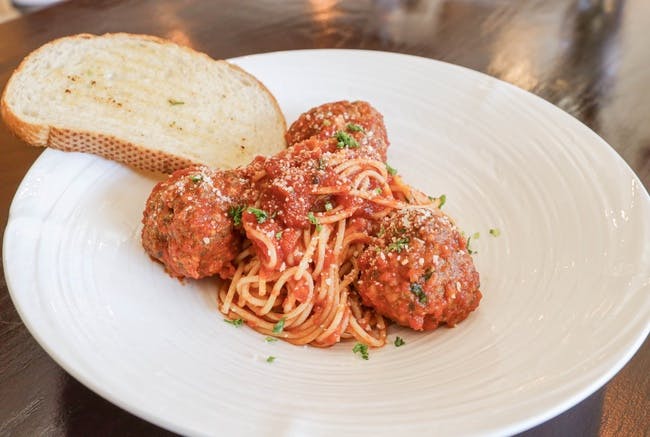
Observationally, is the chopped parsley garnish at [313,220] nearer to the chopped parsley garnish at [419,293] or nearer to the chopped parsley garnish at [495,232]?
the chopped parsley garnish at [419,293]

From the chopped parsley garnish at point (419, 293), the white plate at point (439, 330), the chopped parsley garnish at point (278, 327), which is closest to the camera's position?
the white plate at point (439, 330)

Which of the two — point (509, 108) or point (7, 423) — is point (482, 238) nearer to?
point (509, 108)

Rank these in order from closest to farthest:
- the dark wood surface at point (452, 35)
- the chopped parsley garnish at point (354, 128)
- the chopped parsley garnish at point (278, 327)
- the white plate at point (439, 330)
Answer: the white plate at point (439, 330) → the chopped parsley garnish at point (278, 327) → the chopped parsley garnish at point (354, 128) → the dark wood surface at point (452, 35)

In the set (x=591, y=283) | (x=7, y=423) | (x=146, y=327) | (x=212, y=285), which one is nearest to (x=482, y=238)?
(x=591, y=283)

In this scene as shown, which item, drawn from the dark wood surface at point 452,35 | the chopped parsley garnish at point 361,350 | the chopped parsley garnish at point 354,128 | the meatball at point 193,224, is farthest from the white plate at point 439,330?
the dark wood surface at point 452,35

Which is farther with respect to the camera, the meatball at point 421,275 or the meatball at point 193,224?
the meatball at point 193,224

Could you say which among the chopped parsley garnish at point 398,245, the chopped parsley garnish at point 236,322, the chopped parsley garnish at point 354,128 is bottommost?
the chopped parsley garnish at point 236,322
